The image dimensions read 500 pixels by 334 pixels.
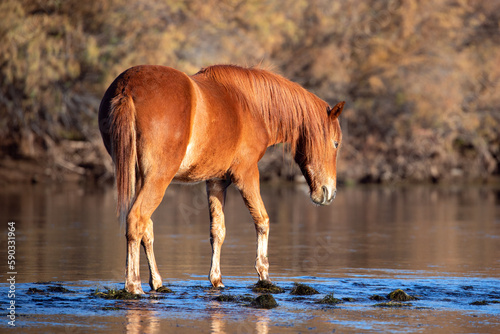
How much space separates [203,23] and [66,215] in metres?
12.6

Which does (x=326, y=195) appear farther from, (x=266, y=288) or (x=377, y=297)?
(x=377, y=297)

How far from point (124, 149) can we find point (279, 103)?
2.05m

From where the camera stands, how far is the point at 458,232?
42.3ft

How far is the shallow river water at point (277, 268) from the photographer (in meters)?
5.64

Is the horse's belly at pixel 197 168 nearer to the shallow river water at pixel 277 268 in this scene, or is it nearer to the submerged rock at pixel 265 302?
the shallow river water at pixel 277 268

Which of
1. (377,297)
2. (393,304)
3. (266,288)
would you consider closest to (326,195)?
(266,288)

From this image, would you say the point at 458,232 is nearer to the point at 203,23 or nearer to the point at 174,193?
the point at 174,193

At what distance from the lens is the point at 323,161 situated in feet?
27.4

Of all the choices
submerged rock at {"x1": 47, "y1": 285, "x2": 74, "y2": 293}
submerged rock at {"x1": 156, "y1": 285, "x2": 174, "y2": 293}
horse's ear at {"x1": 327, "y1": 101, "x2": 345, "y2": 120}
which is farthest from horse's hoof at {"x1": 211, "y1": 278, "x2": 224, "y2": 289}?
horse's ear at {"x1": 327, "y1": 101, "x2": 345, "y2": 120}

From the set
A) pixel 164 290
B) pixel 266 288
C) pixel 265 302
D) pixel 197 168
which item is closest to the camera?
pixel 265 302

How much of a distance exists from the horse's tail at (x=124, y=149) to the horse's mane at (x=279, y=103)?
1441 millimetres

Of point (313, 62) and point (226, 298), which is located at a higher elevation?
point (313, 62)

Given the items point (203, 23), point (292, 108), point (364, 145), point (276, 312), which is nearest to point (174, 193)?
point (203, 23)

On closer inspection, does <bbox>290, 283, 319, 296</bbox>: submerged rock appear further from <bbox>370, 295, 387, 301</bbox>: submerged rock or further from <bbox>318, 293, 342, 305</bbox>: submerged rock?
<bbox>370, 295, 387, 301</bbox>: submerged rock
